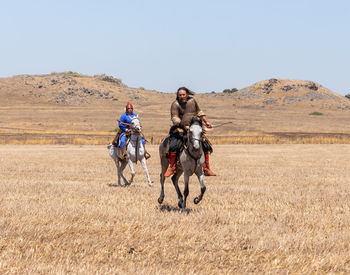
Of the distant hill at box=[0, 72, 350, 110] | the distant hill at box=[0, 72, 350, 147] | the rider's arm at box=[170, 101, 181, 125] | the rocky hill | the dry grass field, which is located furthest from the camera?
the distant hill at box=[0, 72, 350, 110]

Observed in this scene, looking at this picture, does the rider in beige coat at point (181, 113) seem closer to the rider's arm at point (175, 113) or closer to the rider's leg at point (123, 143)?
the rider's arm at point (175, 113)

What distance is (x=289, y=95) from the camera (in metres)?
143

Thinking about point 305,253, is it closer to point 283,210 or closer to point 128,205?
point 283,210

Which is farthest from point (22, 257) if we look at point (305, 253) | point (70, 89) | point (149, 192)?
point (70, 89)

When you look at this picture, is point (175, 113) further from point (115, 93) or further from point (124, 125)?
point (115, 93)

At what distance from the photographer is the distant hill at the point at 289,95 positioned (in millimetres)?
133500

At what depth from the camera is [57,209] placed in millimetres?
10398

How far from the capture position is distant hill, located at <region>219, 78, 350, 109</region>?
133500 mm

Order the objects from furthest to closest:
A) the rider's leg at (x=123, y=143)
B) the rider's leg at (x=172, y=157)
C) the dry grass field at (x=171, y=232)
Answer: the rider's leg at (x=123, y=143) < the rider's leg at (x=172, y=157) < the dry grass field at (x=171, y=232)

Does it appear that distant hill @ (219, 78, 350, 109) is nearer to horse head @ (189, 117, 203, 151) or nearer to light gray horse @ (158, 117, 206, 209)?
light gray horse @ (158, 117, 206, 209)

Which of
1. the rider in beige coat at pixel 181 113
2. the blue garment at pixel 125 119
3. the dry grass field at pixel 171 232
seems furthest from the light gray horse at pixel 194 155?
the blue garment at pixel 125 119

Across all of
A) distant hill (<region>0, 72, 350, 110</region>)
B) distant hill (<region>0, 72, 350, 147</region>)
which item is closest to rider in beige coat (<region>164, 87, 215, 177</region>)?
distant hill (<region>0, 72, 350, 147</region>)

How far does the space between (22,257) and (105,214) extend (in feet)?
10.3

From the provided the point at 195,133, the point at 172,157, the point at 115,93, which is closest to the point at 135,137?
the point at 172,157
